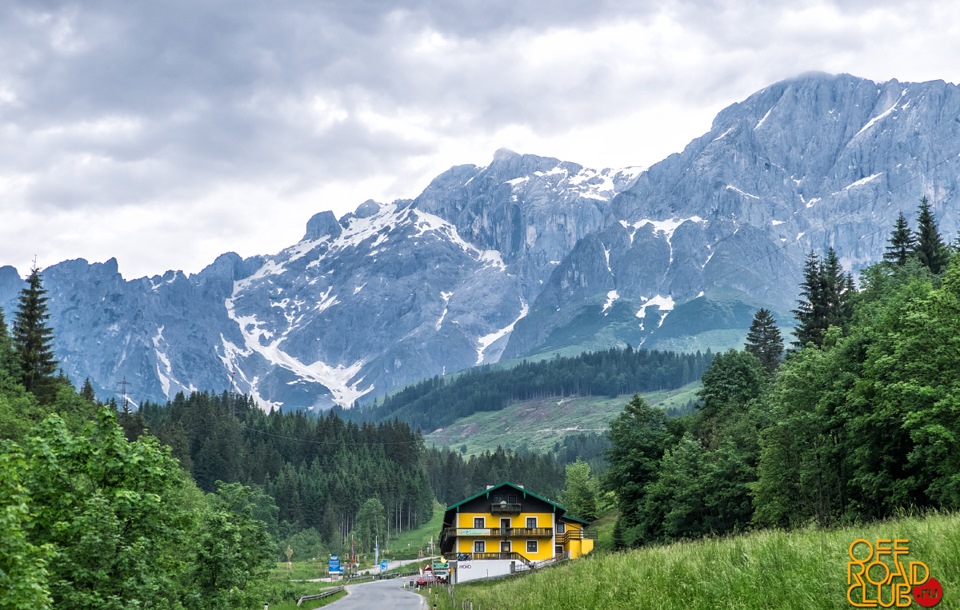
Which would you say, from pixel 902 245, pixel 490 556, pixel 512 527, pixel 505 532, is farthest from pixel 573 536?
pixel 902 245

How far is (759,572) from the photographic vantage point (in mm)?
23828

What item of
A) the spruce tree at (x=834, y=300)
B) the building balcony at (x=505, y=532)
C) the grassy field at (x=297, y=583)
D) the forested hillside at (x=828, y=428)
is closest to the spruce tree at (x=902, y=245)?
the forested hillside at (x=828, y=428)

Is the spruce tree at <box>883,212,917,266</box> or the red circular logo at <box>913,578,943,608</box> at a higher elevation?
the spruce tree at <box>883,212,917,266</box>

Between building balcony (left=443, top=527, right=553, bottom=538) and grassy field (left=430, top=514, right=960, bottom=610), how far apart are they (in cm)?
9152

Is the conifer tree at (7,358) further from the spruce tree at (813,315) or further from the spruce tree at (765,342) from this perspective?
the spruce tree at (765,342)

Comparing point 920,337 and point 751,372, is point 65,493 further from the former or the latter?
point 751,372

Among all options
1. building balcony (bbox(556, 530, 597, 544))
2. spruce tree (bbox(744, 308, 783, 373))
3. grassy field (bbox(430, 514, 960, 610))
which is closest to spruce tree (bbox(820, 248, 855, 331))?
spruce tree (bbox(744, 308, 783, 373))

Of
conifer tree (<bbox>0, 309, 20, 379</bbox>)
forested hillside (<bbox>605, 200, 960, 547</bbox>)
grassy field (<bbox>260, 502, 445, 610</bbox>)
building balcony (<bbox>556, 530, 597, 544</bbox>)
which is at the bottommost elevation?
grassy field (<bbox>260, 502, 445, 610</bbox>)

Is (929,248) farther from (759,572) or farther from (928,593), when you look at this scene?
(928,593)

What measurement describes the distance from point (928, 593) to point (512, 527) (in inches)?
4288

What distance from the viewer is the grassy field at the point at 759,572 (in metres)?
20.6

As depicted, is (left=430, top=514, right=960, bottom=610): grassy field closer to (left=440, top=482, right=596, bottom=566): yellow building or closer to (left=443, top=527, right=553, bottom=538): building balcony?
(left=443, top=527, right=553, bottom=538): building balcony

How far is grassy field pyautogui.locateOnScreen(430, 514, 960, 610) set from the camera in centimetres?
2061

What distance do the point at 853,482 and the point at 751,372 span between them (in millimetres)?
53632
